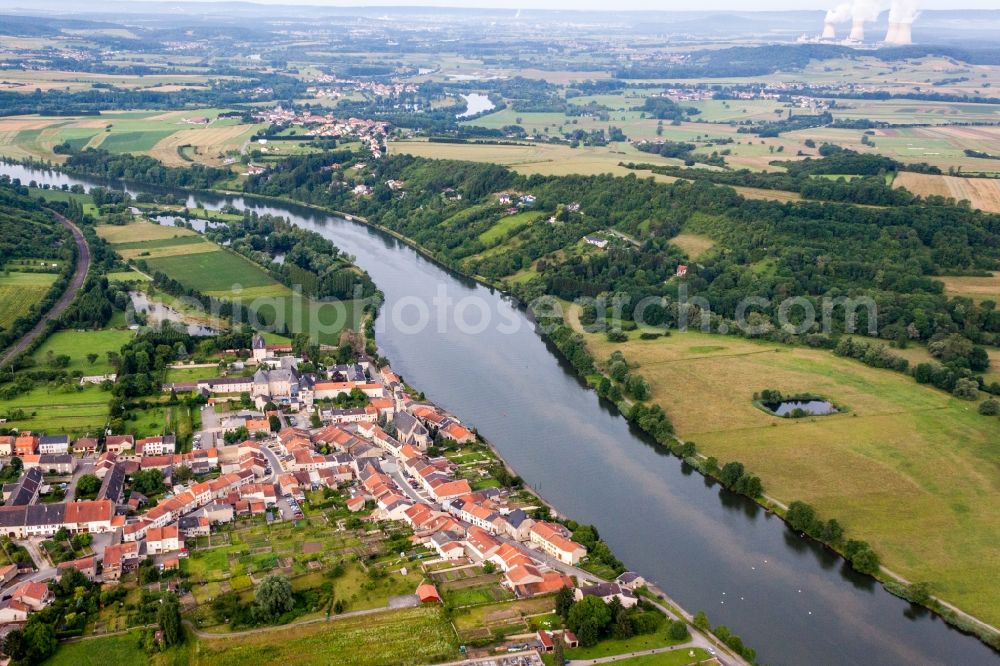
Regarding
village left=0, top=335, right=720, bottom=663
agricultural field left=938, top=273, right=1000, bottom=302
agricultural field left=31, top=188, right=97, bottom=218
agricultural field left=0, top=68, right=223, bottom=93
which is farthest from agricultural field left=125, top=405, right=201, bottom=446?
agricultural field left=0, top=68, right=223, bottom=93

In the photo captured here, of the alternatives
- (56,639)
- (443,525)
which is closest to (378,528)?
(443,525)

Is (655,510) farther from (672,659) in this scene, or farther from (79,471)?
(79,471)

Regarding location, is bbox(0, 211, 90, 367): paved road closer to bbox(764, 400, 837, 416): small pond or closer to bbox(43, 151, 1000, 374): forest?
bbox(43, 151, 1000, 374): forest

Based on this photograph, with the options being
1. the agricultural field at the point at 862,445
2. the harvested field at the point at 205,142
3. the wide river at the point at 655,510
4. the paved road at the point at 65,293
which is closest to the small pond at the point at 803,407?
the agricultural field at the point at 862,445

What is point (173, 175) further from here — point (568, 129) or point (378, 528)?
point (378, 528)

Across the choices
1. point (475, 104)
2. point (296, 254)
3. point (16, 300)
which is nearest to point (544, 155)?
point (296, 254)
